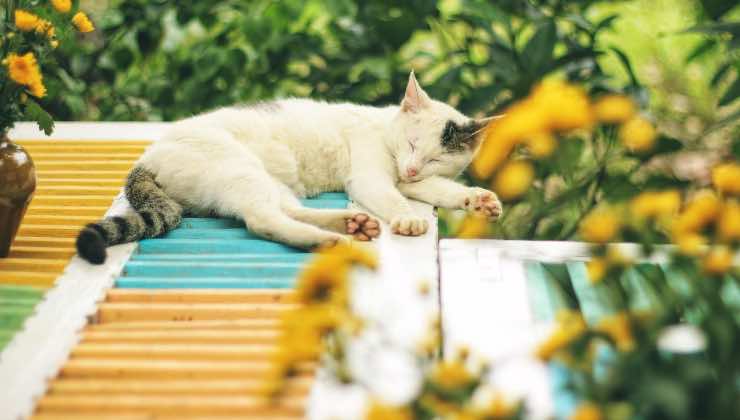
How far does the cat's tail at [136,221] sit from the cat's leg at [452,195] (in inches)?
25.2

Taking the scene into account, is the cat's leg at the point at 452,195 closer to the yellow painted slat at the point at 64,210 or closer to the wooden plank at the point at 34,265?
the yellow painted slat at the point at 64,210

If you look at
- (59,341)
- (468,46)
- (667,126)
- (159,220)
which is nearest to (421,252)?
(159,220)

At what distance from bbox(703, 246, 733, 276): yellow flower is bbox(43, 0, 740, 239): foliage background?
4.82ft

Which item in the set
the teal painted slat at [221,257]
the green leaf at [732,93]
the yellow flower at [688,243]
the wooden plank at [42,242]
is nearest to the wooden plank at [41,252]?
the wooden plank at [42,242]

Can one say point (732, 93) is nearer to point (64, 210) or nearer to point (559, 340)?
point (559, 340)

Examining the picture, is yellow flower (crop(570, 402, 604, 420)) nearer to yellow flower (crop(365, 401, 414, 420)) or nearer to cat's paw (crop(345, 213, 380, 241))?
yellow flower (crop(365, 401, 414, 420))

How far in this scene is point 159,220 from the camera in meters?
1.74

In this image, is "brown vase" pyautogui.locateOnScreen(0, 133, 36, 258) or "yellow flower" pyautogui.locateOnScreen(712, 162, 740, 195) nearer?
"yellow flower" pyautogui.locateOnScreen(712, 162, 740, 195)

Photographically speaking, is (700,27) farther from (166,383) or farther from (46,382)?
(46,382)

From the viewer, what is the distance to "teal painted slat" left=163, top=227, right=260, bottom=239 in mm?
1766

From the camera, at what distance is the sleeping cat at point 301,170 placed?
175cm

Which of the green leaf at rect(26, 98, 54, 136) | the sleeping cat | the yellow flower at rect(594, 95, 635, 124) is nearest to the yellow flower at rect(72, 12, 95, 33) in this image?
the green leaf at rect(26, 98, 54, 136)

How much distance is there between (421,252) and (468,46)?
1.40 meters

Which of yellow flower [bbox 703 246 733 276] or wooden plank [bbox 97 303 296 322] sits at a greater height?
yellow flower [bbox 703 246 733 276]
